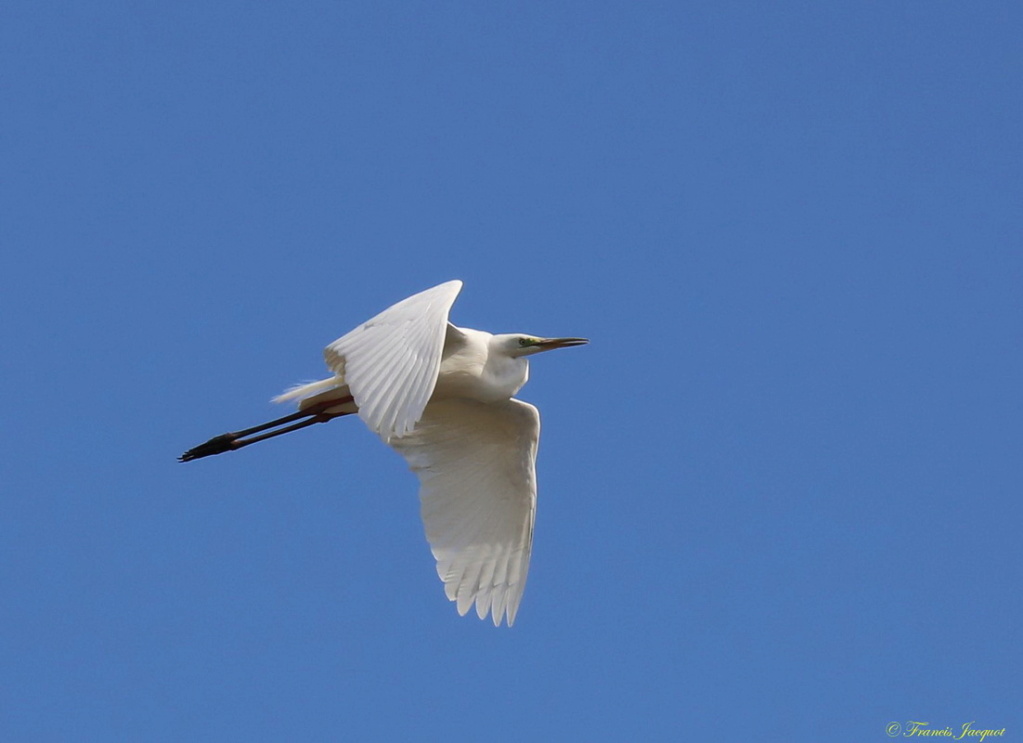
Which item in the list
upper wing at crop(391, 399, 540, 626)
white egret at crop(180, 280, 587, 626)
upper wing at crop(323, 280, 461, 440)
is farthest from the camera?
upper wing at crop(391, 399, 540, 626)

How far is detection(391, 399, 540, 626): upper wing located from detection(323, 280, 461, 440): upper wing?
1.88m

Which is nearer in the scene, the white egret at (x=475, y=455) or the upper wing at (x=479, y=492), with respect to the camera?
the white egret at (x=475, y=455)

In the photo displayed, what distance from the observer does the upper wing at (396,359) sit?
361 inches

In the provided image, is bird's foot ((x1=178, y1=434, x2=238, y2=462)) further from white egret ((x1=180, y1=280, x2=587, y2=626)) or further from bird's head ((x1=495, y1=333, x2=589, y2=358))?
bird's head ((x1=495, y1=333, x2=589, y2=358))

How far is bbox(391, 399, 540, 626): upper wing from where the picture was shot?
12086 mm

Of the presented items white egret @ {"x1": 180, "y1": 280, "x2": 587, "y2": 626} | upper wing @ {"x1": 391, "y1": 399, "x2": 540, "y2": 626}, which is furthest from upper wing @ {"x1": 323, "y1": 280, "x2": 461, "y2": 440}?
upper wing @ {"x1": 391, "y1": 399, "x2": 540, "y2": 626}

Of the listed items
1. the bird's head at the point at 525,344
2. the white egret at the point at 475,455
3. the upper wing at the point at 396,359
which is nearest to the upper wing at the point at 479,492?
the white egret at the point at 475,455

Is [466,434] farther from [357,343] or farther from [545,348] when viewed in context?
[357,343]

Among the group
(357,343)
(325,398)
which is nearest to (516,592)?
(325,398)

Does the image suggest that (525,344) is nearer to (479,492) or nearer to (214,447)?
(479,492)

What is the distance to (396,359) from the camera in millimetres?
9547

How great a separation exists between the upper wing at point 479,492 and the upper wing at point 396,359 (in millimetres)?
1880

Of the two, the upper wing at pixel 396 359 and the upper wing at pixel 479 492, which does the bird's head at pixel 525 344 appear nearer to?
the upper wing at pixel 479 492

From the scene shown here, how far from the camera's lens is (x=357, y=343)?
10016 mm
